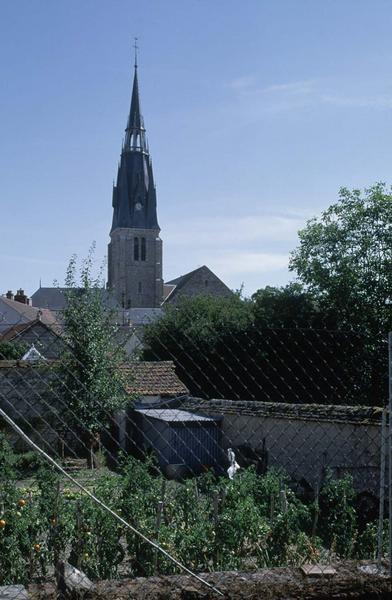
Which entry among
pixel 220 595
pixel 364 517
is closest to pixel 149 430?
pixel 364 517

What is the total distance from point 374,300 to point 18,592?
789 inches

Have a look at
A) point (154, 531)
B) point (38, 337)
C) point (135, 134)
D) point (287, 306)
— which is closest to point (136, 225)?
point (135, 134)

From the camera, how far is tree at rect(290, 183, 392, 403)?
21.6 m

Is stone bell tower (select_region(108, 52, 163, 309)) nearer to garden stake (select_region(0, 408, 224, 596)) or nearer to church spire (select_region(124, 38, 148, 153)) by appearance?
church spire (select_region(124, 38, 148, 153))

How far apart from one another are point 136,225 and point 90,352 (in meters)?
48.7

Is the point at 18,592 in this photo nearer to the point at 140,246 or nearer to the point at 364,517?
the point at 364,517

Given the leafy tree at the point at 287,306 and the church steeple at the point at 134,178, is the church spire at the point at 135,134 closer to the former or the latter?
the church steeple at the point at 134,178

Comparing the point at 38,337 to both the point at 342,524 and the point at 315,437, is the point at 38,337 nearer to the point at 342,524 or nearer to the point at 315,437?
the point at 342,524

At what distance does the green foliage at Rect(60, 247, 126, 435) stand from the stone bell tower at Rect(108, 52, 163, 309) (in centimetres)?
4278

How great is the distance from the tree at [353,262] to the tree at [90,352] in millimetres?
8772

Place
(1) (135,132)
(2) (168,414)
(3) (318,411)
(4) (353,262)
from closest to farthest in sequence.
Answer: (3) (318,411) < (2) (168,414) < (4) (353,262) < (1) (135,132)

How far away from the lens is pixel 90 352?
12.0m

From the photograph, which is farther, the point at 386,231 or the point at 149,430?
the point at 386,231

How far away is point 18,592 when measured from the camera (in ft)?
9.32
